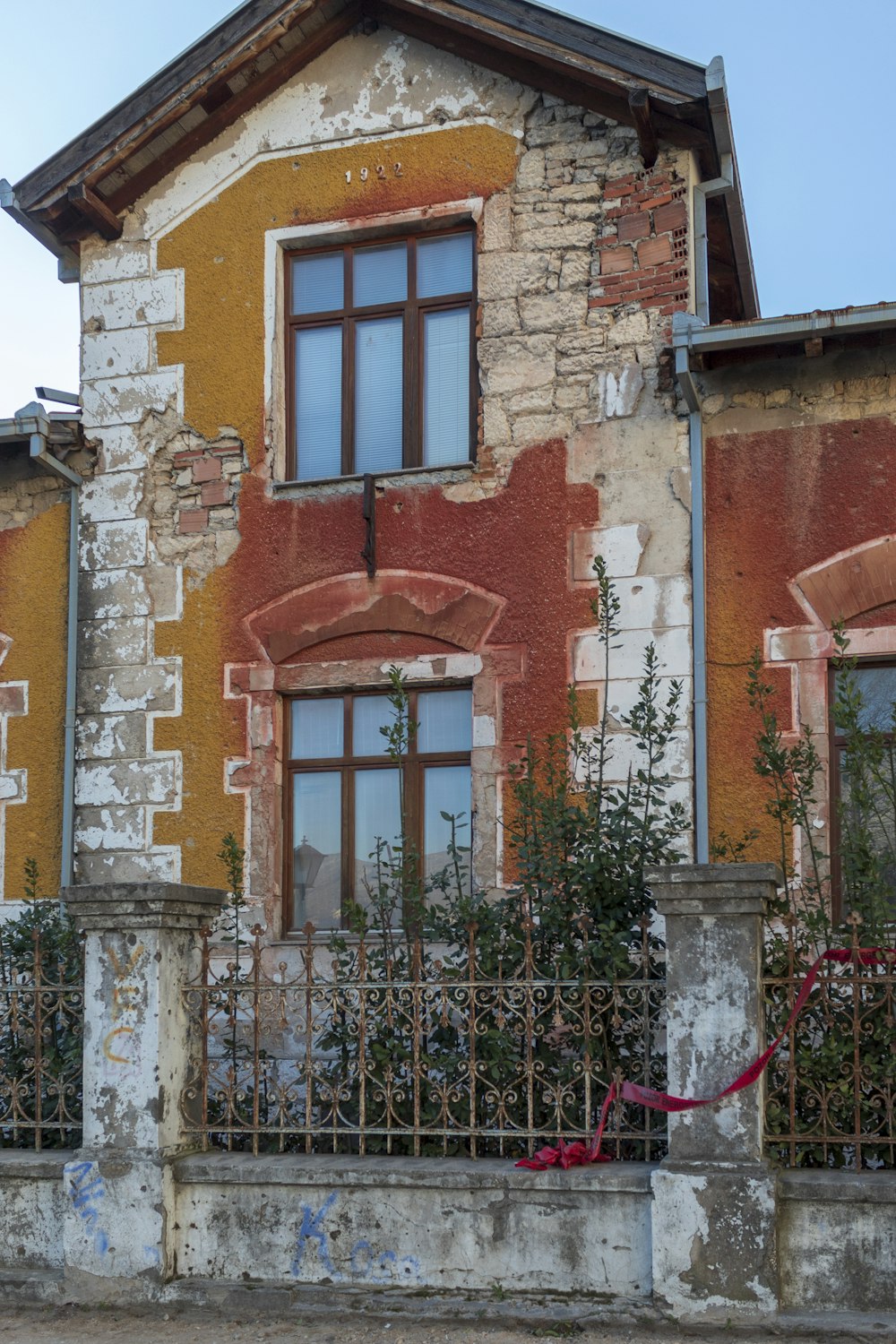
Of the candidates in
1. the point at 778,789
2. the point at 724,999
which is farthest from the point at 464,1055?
the point at 778,789

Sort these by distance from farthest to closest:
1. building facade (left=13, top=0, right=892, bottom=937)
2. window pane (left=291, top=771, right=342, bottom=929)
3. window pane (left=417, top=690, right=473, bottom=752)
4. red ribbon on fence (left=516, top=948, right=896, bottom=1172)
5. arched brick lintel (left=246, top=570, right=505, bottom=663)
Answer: window pane (left=291, top=771, right=342, bottom=929) < window pane (left=417, top=690, right=473, bottom=752) < arched brick lintel (left=246, top=570, right=505, bottom=663) < building facade (left=13, top=0, right=892, bottom=937) < red ribbon on fence (left=516, top=948, right=896, bottom=1172)

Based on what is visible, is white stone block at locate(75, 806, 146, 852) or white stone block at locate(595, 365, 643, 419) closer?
white stone block at locate(595, 365, 643, 419)

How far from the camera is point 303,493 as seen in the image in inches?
381

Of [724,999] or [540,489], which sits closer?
[724,999]

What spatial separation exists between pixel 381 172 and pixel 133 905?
5327mm

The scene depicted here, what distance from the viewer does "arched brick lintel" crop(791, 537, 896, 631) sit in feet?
27.9

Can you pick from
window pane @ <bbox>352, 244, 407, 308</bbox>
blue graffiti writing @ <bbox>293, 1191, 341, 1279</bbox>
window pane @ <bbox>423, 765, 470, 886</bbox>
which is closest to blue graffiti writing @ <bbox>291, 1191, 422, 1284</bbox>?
blue graffiti writing @ <bbox>293, 1191, 341, 1279</bbox>

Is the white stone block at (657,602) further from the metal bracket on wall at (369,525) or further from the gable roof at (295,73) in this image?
the gable roof at (295,73)

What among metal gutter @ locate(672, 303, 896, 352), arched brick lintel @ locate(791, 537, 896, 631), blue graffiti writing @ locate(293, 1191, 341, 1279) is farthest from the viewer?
arched brick lintel @ locate(791, 537, 896, 631)

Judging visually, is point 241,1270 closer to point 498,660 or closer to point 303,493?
point 498,660

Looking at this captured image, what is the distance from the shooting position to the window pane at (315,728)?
31.5ft

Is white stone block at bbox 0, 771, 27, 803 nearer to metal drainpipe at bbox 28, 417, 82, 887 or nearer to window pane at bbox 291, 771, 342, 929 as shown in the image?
metal drainpipe at bbox 28, 417, 82, 887

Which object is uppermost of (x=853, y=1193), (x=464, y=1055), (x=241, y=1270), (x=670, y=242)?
(x=670, y=242)

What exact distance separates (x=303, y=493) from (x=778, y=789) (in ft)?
11.6
